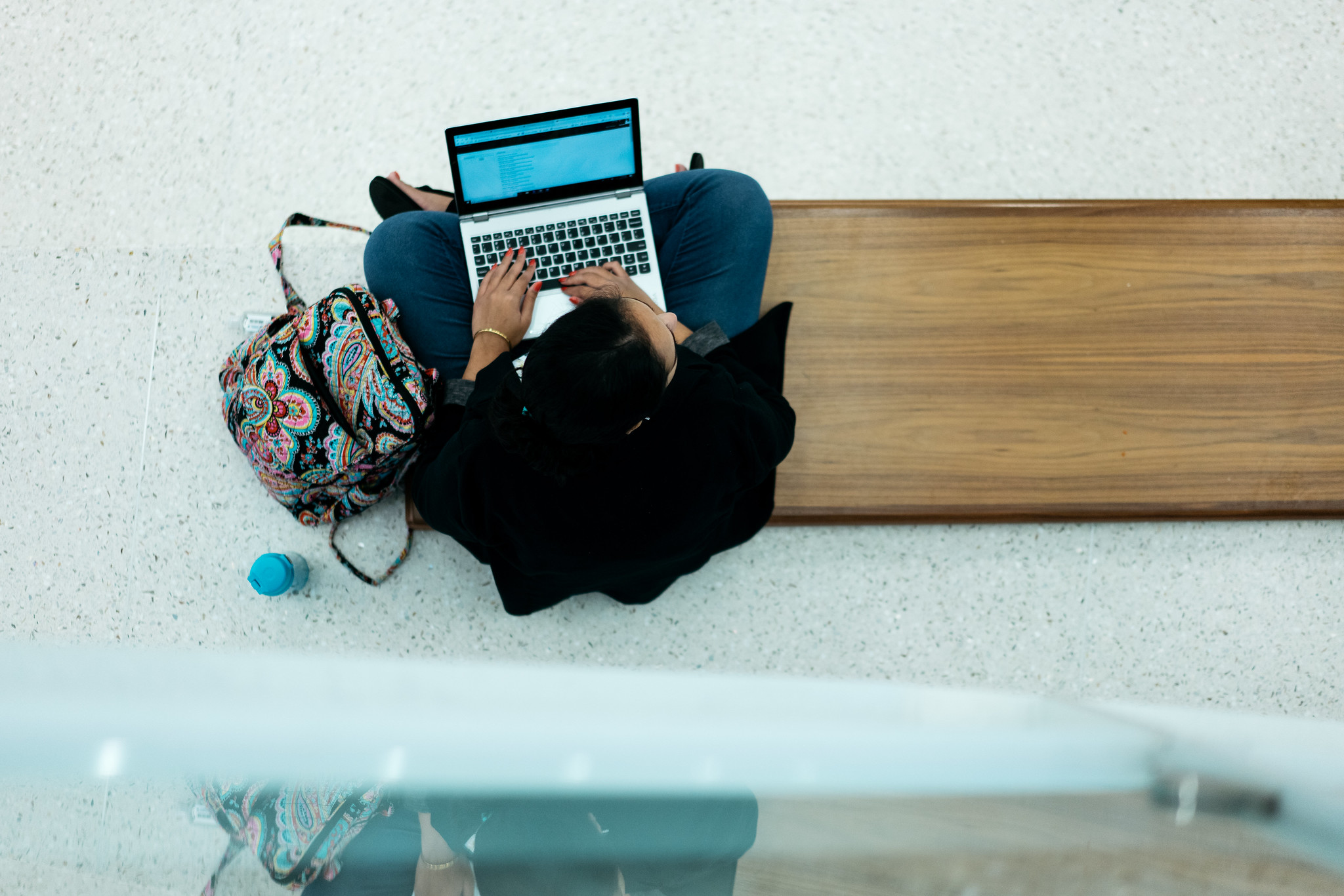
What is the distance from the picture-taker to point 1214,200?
4.12ft

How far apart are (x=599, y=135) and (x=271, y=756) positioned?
913mm

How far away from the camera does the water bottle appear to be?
131cm

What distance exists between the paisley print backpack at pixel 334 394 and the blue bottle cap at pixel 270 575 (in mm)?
223

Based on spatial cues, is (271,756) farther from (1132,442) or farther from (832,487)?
(1132,442)

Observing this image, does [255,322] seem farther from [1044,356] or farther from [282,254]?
[1044,356]

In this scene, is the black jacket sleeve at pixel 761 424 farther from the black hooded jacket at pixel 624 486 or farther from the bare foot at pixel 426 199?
the bare foot at pixel 426 199

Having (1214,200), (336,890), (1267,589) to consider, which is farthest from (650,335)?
(1267,589)

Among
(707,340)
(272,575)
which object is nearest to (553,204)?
(707,340)

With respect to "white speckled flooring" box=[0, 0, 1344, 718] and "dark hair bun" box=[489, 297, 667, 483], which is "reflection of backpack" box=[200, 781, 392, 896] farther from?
"white speckled flooring" box=[0, 0, 1344, 718]

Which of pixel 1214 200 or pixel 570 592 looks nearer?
pixel 570 592

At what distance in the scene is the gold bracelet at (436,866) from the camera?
0.57 m

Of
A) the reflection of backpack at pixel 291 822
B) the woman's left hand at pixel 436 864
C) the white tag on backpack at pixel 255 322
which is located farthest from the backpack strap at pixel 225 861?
the white tag on backpack at pixel 255 322

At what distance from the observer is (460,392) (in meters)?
1.14

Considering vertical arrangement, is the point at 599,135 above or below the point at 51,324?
above
